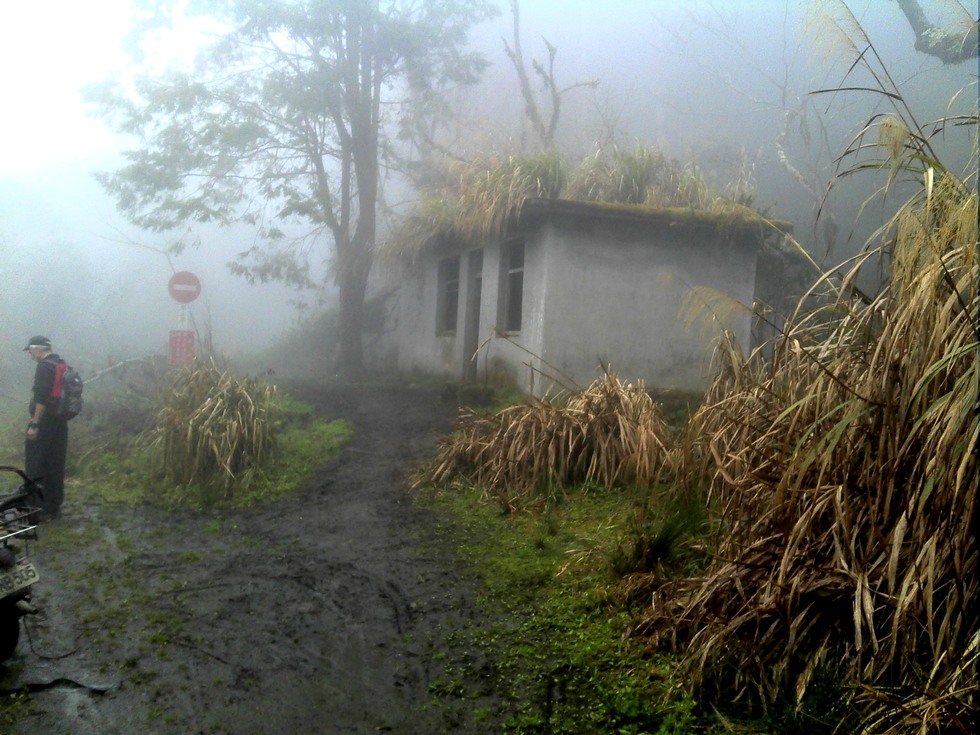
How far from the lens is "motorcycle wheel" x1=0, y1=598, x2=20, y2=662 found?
487cm

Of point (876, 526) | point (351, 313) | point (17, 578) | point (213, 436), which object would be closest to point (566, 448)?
point (213, 436)

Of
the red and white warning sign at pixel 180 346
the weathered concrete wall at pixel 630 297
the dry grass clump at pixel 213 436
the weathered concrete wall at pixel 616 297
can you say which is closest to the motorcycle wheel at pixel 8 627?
the dry grass clump at pixel 213 436

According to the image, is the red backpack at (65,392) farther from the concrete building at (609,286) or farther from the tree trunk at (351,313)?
the tree trunk at (351,313)

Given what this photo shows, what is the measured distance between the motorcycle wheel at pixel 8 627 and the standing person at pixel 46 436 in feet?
11.6

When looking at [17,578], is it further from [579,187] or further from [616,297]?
[579,187]

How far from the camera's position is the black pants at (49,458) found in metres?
8.27

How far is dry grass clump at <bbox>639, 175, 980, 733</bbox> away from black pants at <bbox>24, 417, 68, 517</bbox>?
6155 mm

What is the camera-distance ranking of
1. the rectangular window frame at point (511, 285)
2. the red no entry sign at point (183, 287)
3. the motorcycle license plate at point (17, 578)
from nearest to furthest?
the motorcycle license plate at point (17, 578) < the rectangular window frame at point (511, 285) < the red no entry sign at point (183, 287)

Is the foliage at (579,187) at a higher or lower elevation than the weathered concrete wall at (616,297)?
higher

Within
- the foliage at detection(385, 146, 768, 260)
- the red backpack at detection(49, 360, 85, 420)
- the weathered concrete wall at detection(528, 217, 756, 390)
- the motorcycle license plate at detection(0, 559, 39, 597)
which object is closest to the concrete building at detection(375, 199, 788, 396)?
the weathered concrete wall at detection(528, 217, 756, 390)

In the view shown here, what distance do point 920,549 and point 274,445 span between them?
7637 mm

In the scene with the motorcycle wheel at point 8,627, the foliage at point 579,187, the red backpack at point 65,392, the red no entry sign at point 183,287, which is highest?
the foliage at point 579,187

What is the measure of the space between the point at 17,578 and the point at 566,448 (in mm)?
4799

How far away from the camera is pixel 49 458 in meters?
8.30
